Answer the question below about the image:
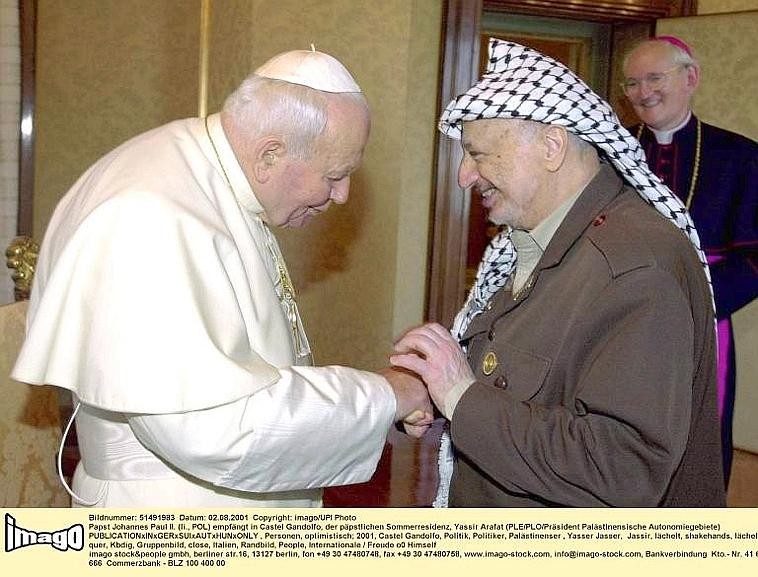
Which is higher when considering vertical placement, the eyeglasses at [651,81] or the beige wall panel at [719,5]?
the beige wall panel at [719,5]

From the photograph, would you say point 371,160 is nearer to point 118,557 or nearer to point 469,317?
point 469,317

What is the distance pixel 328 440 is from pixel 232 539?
25 cm

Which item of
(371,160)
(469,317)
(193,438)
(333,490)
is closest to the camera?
(193,438)

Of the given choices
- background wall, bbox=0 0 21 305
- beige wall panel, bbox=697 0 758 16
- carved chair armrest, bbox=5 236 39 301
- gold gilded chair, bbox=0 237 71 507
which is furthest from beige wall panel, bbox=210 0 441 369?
gold gilded chair, bbox=0 237 71 507

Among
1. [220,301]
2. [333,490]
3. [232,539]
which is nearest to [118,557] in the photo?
[232,539]

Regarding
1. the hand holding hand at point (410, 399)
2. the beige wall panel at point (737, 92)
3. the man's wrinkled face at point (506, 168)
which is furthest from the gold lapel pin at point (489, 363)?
the beige wall panel at point (737, 92)

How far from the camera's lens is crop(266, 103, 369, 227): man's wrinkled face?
195cm

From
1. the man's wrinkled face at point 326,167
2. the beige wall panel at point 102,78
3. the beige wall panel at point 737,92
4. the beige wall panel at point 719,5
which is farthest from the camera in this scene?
the beige wall panel at point 102,78

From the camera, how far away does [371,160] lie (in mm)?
5332

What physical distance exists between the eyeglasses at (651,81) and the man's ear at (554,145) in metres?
2.27

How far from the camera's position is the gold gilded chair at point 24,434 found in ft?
6.73

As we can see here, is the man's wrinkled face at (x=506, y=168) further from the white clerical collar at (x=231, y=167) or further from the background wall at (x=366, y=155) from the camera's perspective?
the background wall at (x=366, y=155)

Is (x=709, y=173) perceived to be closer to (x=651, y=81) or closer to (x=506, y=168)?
(x=651, y=81)

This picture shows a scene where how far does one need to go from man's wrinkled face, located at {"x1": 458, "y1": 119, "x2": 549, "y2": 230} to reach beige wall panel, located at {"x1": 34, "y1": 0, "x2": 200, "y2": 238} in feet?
14.4
